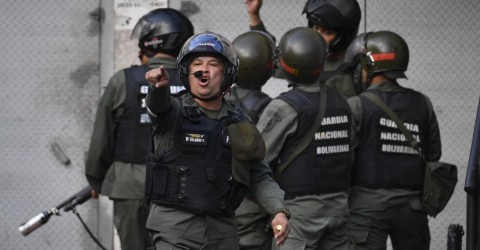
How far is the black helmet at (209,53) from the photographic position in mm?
5488

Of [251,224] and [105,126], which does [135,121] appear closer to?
[105,126]

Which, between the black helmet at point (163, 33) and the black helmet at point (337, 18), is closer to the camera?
the black helmet at point (163, 33)

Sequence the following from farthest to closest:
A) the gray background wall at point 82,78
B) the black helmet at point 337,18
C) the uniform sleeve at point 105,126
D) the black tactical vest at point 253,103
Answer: the gray background wall at point 82,78 < the black helmet at point 337,18 < the uniform sleeve at point 105,126 < the black tactical vest at point 253,103

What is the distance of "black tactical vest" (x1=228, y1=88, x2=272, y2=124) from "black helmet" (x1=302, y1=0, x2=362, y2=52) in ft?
3.45

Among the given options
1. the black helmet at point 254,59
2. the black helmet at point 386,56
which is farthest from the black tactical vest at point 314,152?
the black helmet at point 386,56

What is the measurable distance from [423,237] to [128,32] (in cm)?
330

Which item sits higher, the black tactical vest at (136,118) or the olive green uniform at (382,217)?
the black tactical vest at (136,118)

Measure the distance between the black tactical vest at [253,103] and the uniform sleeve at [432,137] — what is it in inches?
43.1

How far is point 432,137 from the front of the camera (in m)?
7.55

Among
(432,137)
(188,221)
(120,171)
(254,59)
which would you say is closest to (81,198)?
(120,171)

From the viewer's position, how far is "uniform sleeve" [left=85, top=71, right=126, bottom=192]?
7465 millimetres

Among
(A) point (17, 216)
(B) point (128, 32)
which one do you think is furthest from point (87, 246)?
(B) point (128, 32)

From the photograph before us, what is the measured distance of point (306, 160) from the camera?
6.84 m

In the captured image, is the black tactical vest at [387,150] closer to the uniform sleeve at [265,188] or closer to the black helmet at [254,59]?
the black helmet at [254,59]
